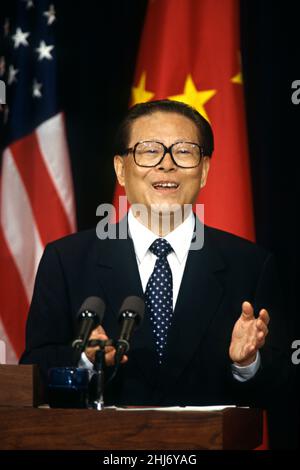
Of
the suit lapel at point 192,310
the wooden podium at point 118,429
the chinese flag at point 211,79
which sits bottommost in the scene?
the wooden podium at point 118,429

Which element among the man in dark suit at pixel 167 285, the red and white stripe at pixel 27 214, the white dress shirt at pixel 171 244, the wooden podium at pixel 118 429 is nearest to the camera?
the wooden podium at pixel 118 429

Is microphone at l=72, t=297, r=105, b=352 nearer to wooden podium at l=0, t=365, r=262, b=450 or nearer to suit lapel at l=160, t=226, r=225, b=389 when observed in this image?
wooden podium at l=0, t=365, r=262, b=450

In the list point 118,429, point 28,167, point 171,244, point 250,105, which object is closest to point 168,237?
A: point 171,244

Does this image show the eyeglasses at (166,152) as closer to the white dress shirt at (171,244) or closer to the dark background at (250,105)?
the white dress shirt at (171,244)

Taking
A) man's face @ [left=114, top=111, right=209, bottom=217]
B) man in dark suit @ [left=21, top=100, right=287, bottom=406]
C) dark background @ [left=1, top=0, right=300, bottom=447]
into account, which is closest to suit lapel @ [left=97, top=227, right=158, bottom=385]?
man in dark suit @ [left=21, top=100, right=287, bottom=406]

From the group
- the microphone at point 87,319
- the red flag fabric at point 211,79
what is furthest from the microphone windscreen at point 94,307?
the red flag fabric at point 211,79

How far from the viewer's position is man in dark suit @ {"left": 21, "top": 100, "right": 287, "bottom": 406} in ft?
8.08

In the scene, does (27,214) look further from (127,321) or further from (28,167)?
(127,321)

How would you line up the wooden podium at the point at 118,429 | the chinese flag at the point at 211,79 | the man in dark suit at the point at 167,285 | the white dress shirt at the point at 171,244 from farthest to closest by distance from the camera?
the chinese flag at the point at 211,79
the white dress shirt at the point at 171,244
the man in dark suit at the point at 167,285
the wooden podium at the point at 118,429

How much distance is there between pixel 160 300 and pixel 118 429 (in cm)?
79

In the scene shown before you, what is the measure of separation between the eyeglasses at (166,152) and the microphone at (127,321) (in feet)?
2.69

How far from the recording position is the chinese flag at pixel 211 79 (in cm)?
343

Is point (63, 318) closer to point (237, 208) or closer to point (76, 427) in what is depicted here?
point (76, 427)

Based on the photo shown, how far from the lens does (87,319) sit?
1906 millimetres
